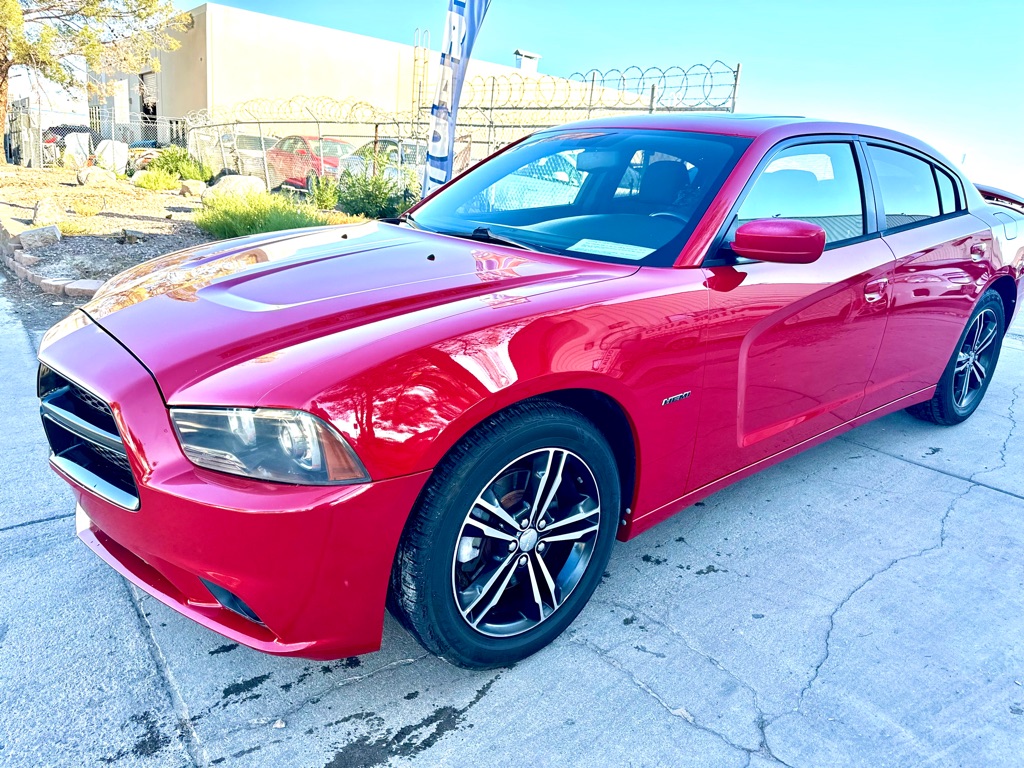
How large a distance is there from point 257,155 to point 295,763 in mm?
17384

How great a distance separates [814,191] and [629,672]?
205 cm

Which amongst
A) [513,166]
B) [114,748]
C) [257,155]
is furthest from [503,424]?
[257,155]

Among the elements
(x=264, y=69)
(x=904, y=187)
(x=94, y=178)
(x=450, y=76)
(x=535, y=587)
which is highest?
(x=264, y=69)

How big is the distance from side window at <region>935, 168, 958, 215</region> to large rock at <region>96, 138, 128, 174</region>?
1781cm

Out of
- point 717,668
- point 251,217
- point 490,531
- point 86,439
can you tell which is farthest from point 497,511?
point 251,217

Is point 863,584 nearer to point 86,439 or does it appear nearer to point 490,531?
point 490,531

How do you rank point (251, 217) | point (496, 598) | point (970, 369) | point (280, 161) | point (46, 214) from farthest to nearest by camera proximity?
point (280, 161), point (46, 214), point (251, 217), point (970, 369), point (496, 598)

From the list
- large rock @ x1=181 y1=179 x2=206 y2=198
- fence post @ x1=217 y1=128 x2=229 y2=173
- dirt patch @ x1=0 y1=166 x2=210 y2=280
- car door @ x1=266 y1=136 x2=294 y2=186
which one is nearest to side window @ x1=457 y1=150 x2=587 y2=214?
dirt patch @ x1=0 y1=166 x2=210 y2=280

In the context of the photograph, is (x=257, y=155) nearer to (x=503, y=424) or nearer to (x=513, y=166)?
(x=513, y=166)

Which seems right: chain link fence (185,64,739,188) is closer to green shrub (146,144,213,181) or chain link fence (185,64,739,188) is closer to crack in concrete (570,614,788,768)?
green shrub (146,144,213,181)

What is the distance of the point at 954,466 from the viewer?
12.7 feet

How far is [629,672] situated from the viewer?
2.23m

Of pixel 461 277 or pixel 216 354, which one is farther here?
pixel 461 277

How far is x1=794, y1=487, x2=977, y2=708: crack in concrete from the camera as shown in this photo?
2245 millimetres
